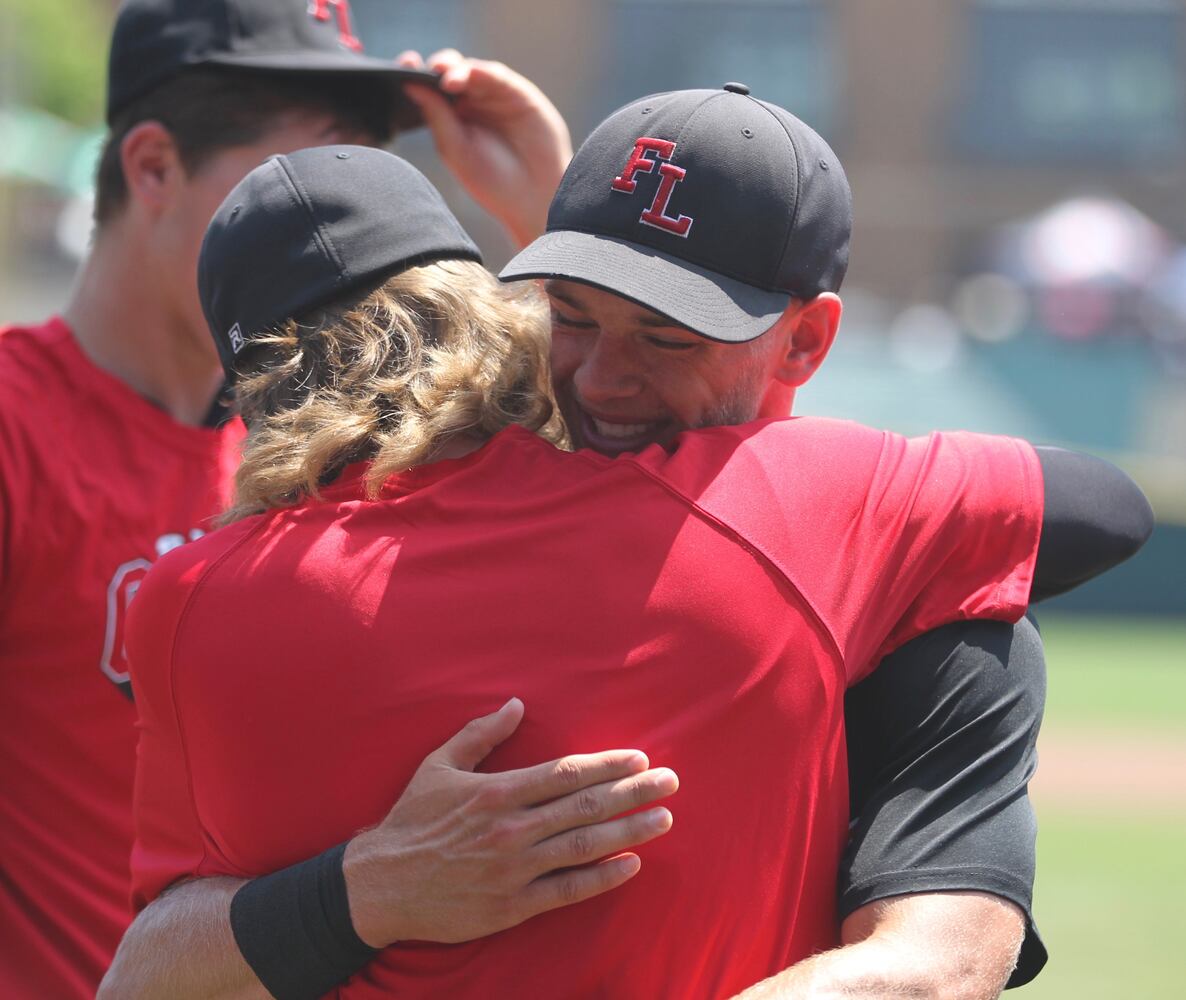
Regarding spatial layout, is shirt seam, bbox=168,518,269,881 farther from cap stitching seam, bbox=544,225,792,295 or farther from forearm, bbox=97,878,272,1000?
cap stitching seam, bbox=544,225,792,295

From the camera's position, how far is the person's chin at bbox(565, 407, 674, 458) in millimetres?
2129

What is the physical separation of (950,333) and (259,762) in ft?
68.9

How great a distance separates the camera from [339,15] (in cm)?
326

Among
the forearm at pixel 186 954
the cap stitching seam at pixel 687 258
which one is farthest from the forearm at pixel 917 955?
the cap stitching seam at pixel 687 258

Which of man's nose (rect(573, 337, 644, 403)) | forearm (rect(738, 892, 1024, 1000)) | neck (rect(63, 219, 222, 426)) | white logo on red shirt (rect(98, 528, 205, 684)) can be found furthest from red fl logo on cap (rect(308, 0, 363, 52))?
forearm (rect(738, 892, 1024, 1000))

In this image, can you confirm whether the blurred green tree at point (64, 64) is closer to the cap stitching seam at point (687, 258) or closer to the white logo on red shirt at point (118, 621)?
the white logo on red shirt at point (118, 621)

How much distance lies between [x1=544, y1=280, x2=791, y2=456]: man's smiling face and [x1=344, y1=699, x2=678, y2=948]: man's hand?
53 cm

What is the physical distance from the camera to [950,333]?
2192 cm

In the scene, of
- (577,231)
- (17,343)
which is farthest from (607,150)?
(17,343)

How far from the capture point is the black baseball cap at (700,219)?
201 centimetres

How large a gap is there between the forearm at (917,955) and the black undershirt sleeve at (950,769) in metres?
0.02

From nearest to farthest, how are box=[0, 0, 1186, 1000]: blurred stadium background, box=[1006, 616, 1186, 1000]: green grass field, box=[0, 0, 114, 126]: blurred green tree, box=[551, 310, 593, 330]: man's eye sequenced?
box=[551, 310, 593, 330]: man's eye < box=[1006, 616, 1186, 1000]: green grass field < box=[0, 0, 1186, 1000]: blurred stadium background < box=[0, 0, 114, 126]: blurred green tree

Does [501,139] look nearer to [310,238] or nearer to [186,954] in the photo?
[310,238]

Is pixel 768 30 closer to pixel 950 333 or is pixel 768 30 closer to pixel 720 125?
pixel 950 333
